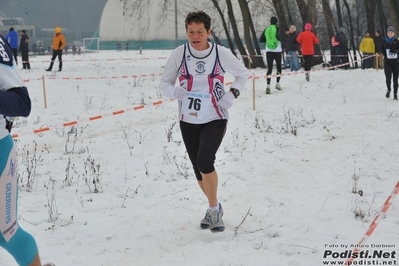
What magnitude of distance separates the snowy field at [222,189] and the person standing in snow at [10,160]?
1088 millimetres

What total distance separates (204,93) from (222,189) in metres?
1.86

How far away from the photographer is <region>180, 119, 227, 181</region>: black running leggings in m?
4.88

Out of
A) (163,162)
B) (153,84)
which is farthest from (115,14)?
(163,162)

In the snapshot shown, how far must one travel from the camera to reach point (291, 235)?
4.86m

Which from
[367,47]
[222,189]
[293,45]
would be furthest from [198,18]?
[367,47]

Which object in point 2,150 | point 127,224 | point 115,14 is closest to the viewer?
point 2,150

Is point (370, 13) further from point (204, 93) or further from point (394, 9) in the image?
point (204, 93)

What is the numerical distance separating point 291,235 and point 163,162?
329 cm

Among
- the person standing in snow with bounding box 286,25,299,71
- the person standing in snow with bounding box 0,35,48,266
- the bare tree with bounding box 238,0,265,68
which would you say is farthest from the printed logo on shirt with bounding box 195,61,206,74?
the bare tree with bounding box 238,0,265,68

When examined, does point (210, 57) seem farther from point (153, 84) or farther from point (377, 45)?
point (377, 45)

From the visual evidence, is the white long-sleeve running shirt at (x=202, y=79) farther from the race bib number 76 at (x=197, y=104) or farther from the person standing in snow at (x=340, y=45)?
the person standing in snow at (x=340, y=45)

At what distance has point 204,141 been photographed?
16.0 ft

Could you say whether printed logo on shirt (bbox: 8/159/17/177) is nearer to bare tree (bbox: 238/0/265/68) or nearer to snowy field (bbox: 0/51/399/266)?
snowy field (bbox: 0/51/399/266)

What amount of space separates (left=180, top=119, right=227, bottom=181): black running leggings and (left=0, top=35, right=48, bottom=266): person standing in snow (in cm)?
187
